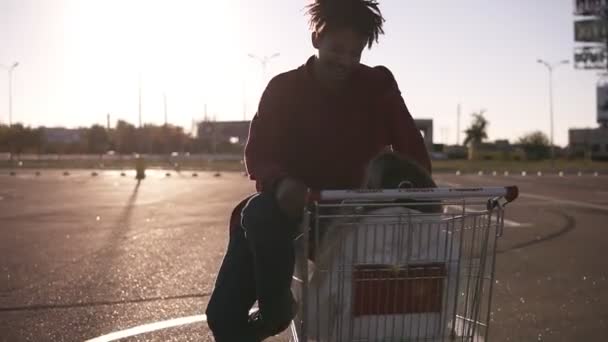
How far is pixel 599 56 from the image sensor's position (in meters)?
84.5

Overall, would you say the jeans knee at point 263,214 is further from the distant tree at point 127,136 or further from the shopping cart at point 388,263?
the distant tree at point 127,136

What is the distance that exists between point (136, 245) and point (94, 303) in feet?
11.1

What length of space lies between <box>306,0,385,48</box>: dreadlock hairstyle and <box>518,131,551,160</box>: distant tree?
92.2 meters

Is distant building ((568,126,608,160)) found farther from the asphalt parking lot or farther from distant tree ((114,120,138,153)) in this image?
the asphalt parking lot

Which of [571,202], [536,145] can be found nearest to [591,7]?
[536,145]

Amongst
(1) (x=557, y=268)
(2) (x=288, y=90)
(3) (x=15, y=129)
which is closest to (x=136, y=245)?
(1) (x=557, y=268)

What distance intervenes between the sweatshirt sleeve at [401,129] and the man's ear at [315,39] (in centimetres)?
26

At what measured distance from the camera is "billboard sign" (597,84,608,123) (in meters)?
98.6

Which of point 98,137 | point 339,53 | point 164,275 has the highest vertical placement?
point 98,137

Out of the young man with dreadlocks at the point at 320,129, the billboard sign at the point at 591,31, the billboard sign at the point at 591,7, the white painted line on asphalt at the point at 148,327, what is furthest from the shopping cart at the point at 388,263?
the billboard sign at the point at 591,31

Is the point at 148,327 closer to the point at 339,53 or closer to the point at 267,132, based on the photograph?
the point at 267,132

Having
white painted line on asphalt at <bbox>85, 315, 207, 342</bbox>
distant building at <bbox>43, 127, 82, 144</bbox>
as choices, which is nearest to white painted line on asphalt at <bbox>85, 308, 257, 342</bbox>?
white painted line on asphalt at <bbox>85, 315, 207, 342</bbox>

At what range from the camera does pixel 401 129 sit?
2.68m

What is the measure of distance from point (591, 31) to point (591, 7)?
8.89ft
